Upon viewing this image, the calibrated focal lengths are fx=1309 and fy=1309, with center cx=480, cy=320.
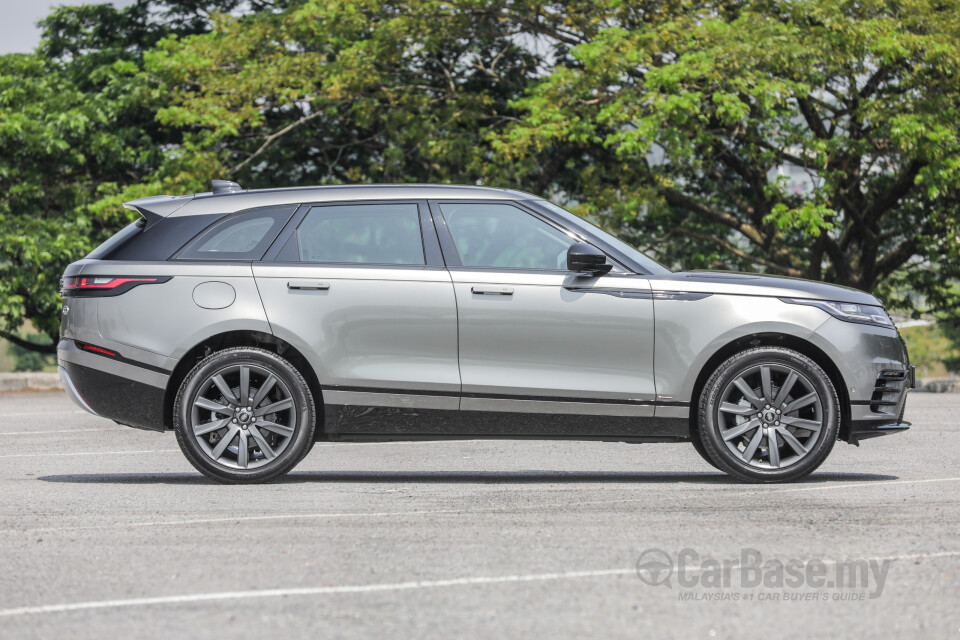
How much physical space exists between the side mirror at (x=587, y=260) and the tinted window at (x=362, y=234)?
Result: 0.90 meters

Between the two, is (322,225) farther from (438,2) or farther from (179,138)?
(179,138)

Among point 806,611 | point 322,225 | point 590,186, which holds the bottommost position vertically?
point 806,611

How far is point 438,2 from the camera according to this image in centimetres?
2430

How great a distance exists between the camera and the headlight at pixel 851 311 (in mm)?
7848

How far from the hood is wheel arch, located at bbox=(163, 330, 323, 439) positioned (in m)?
2.14

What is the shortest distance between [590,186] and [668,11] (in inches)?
144

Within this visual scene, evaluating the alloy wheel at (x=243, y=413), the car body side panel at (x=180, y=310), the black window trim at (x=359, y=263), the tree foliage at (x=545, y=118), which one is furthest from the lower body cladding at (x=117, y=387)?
the tree foliage at (x=545, y=118)

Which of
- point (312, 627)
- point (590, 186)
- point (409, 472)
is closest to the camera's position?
point (312, 627)

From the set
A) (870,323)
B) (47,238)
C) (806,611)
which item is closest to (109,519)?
(806,611)

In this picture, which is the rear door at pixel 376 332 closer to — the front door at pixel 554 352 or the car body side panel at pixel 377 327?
the car body side panel at pixel 377 327

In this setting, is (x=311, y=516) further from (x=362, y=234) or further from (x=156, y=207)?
(x=156, y=207)

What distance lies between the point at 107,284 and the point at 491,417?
249 cm

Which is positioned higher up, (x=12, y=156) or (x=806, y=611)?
(x=12, y=156)

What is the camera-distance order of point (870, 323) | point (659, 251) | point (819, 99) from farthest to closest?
point (659, 251) < point (819, 99) < point (870, 323)
